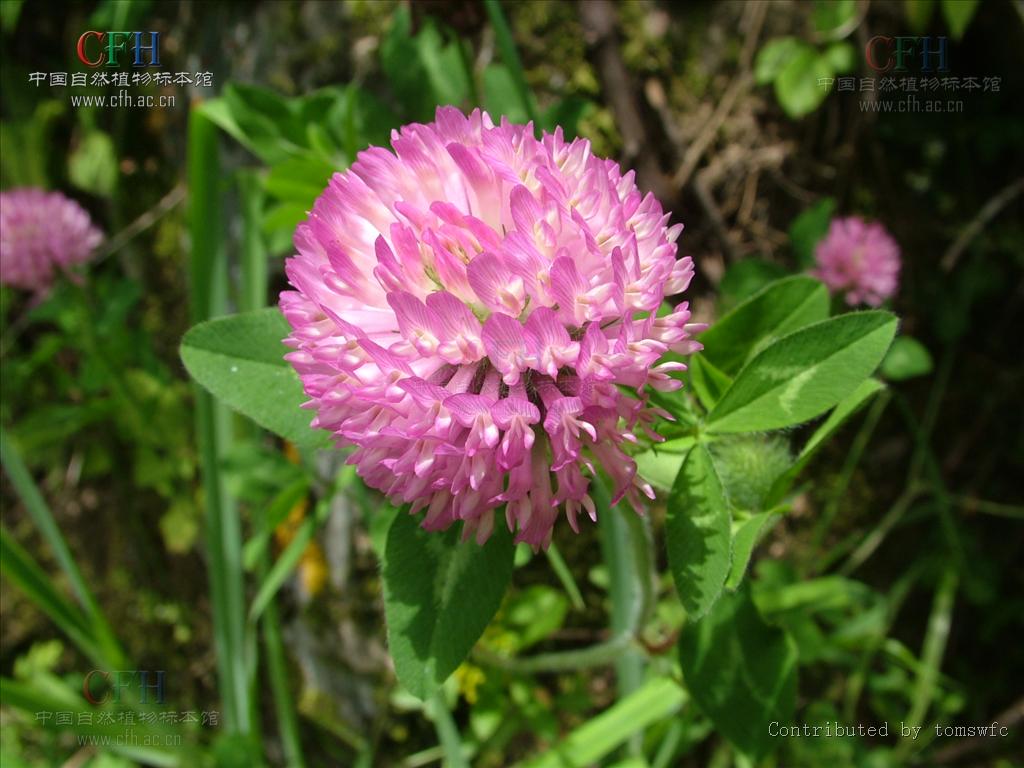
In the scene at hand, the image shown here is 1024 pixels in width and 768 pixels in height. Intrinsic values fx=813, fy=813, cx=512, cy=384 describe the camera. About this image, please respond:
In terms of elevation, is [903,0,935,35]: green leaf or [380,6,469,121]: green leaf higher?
[903,0,935,35]: green leaf

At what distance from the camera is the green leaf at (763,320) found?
1.19m

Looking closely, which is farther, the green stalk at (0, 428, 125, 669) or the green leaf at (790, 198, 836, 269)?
the green leaf at (790, 198, 836, 269)

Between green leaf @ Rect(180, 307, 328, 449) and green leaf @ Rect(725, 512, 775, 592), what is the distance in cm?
57

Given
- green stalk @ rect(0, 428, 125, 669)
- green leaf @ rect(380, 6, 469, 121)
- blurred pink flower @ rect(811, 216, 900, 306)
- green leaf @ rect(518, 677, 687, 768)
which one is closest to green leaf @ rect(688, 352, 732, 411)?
green leaf @ rect(518, 677, 687, 768)

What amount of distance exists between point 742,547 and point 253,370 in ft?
2.36

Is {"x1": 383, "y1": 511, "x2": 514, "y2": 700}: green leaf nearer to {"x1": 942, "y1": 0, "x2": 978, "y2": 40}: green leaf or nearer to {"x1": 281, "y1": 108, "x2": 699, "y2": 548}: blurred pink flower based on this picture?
{"x1": 281, "y1": 108, "x2": 699, "y2": 548}: blurred pink flower

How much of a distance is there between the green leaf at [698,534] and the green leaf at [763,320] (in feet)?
0.68

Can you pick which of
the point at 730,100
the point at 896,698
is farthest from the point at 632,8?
the point at 896,698

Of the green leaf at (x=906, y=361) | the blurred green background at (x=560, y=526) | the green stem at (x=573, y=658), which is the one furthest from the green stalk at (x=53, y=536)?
the green leaf at (x=906, y=361)

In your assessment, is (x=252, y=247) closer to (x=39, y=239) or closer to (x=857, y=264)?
(x=39, y=239)

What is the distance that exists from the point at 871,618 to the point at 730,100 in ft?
4.53

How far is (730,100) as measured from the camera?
2166 mm

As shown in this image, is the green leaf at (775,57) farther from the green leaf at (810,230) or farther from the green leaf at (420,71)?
the green leaf at (420,71)

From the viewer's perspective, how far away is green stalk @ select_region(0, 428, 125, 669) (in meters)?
1.68
